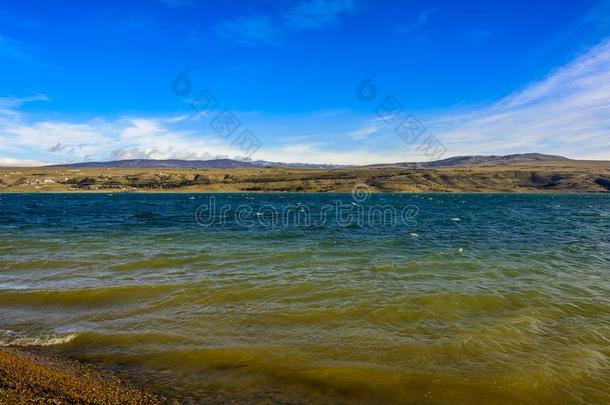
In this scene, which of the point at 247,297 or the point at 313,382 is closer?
the point at 313,382

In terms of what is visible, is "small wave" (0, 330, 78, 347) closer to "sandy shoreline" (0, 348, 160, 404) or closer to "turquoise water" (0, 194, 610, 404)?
"turquoise water" (0, 194, 610, 404)

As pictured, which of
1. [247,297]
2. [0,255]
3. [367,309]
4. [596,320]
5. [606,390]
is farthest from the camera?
[0,255]

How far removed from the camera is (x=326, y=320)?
14.1 meters

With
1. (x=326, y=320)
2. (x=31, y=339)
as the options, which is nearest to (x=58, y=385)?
(x=31, y=339)

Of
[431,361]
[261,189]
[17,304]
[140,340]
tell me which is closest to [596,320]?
[431,361]

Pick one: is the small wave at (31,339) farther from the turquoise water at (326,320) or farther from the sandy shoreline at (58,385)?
the sandy shoreline at (58,385)

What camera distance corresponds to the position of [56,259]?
25047mm

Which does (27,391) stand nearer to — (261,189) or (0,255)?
(0,255)

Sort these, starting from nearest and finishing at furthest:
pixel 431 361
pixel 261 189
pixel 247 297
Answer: pixel 431 361 < pixel 247 297 < pixel 261 189

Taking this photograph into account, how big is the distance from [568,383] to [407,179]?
19101 centimetres

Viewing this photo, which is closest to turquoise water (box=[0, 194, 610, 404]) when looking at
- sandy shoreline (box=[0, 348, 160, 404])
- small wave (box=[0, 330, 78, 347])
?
small wave (box=[0, 330, 78, 347])

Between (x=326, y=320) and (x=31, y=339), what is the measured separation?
28.8ft

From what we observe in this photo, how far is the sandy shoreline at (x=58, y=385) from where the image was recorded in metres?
7.82

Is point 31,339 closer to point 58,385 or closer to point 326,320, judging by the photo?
point 58,385
